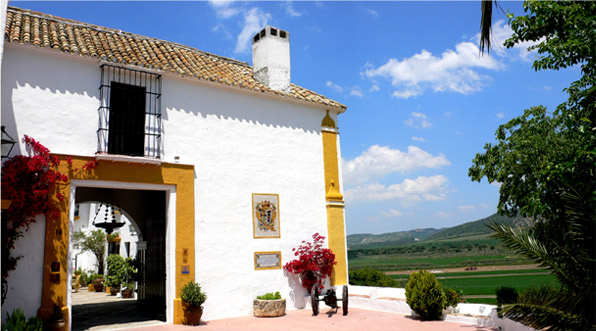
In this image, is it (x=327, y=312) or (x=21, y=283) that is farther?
(x=327, y=312)

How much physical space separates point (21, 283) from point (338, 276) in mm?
7902

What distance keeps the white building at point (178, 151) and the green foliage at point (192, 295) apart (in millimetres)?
296

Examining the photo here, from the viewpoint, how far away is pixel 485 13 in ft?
14.5

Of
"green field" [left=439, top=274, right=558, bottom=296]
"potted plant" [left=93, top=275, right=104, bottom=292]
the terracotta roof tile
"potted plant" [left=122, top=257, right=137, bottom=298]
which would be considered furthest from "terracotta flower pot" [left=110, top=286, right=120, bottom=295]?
"green field" [left=439, top=274, right=558, bottom=296]

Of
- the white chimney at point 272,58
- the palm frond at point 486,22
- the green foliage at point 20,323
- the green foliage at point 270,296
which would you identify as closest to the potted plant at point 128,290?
the green foliage at point 270,296

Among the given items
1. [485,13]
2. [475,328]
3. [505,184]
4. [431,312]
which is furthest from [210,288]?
[505,184]

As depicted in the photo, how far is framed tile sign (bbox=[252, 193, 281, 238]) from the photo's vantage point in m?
11.9

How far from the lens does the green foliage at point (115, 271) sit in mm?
19000

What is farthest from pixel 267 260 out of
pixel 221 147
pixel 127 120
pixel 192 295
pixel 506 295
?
pixel 506 295

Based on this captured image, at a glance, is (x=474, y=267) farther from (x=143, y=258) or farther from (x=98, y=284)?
(x=143, y=258)

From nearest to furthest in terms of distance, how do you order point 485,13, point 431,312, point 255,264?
point 485,13 → point 431,312 → point 255,264

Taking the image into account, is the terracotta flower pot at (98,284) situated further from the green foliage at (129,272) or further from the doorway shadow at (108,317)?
the doorway shadow at (108,317)

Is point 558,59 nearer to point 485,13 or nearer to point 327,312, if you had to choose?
point 485,13

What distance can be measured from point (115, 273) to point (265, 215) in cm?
1114
